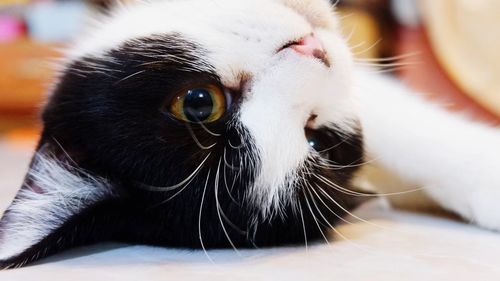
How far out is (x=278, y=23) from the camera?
0.84m

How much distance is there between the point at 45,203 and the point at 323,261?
1.21ft

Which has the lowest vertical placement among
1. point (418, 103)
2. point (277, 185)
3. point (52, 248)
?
point (52, 248)

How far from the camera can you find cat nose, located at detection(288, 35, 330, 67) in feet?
2.74

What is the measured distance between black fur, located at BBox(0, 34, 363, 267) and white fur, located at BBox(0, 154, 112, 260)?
0.01 metres

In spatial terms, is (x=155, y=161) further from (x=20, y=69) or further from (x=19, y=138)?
(x=20, y=69)

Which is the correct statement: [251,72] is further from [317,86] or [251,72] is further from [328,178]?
[328,178]

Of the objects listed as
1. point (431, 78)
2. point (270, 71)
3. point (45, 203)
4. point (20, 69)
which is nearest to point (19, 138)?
point (20, 69)

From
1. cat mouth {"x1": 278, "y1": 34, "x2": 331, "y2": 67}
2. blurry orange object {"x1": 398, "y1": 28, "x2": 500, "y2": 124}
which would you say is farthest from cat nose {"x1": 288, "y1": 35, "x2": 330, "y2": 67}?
blurry orange object {"x1": 398, "y1": 28, "x2": 500, "y2": 124}

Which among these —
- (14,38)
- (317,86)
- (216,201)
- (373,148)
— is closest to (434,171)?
(373,148)

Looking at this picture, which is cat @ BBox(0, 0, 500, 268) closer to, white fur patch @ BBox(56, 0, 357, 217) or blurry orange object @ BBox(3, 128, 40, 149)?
white fur patch @ BBox(56, 0, 357, 217)

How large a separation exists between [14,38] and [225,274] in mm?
2488

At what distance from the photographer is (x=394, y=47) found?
2.74m

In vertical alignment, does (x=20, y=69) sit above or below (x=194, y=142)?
above

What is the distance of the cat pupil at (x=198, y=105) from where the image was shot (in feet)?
2.63
